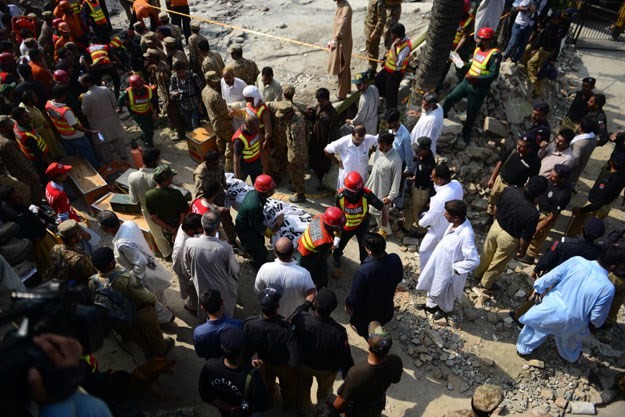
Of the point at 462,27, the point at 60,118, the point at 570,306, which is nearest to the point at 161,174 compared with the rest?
the point at 60,118

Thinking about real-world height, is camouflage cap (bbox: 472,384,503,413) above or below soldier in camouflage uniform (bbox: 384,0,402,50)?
below

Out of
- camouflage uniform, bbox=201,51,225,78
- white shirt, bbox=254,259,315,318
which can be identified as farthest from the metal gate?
white shirt, bbox=254,259,315,318

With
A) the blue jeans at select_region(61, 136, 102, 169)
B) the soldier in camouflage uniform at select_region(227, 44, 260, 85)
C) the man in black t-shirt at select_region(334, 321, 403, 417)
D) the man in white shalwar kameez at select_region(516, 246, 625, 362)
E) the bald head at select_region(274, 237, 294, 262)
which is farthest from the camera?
the soldier in camouflage uniform at select_region(227, 44, 260, 85)

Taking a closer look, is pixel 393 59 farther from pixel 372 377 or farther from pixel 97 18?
pixel 97 18

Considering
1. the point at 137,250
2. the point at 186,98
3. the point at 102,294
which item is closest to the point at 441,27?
the point at 186,98

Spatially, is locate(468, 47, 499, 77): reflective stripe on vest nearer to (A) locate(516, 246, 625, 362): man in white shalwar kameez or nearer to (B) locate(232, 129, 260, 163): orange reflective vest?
(A) locate(516, 246, 625, 362): man in white shalwar kameez

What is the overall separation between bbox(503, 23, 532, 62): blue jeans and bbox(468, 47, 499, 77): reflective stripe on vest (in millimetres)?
2593

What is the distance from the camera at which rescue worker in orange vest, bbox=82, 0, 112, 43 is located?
1104 cm

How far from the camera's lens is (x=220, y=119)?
7.77 metres

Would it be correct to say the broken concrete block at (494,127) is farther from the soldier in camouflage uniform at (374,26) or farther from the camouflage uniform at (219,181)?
the camouflage uniform at (219,181)

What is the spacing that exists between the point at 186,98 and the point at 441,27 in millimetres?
4967

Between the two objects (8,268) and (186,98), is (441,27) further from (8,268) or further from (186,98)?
(8,268)

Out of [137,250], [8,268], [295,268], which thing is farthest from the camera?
[137,250]

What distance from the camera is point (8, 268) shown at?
4.45m
